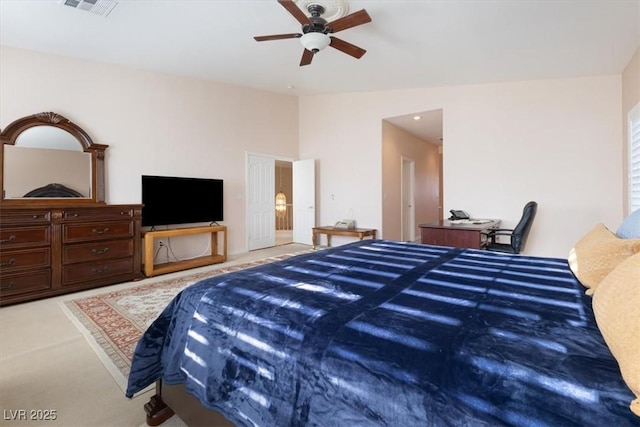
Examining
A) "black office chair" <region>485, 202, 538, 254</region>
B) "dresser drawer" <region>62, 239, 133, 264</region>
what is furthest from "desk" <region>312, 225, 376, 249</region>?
"dresser drawer" <region>62, 239, 133, 264</region>

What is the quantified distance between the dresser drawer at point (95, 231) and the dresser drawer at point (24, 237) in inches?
6.2

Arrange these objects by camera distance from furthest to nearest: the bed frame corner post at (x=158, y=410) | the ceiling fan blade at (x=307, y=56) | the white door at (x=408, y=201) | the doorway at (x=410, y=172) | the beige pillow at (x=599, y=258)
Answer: the white door at (x=408, y=201) → the doorway at (x=410, y=172) → the ceiling fan blade at (x=307, y=56) → the bed frame corner post at (x=158, y=410) → the beige pillow at (x=599, y=258)

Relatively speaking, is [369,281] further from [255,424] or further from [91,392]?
[91,392]

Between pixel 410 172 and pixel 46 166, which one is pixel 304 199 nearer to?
pixel 410 172

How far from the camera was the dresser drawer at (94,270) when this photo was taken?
342 cm

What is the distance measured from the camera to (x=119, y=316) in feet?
9.07

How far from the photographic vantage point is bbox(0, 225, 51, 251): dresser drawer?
3025 millimetres

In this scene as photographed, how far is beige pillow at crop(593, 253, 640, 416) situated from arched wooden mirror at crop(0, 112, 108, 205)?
4920 mm

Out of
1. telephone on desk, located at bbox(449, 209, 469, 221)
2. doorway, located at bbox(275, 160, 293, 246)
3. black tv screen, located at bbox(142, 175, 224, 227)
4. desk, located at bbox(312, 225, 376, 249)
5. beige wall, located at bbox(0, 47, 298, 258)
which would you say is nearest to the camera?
beige wall, located at bbox(0, 47, 298, 258)

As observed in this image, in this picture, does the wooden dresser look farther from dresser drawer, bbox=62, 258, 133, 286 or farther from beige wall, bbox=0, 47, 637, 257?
beige wall, bbox=0, 47, 637, 257

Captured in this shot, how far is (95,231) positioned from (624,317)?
14.8 ft

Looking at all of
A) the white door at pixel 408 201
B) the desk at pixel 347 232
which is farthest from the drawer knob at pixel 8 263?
the white door at pixel 408 201

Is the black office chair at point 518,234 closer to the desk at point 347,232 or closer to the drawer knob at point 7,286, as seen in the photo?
the desk at point 347,232

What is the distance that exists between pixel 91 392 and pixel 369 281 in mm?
1764
